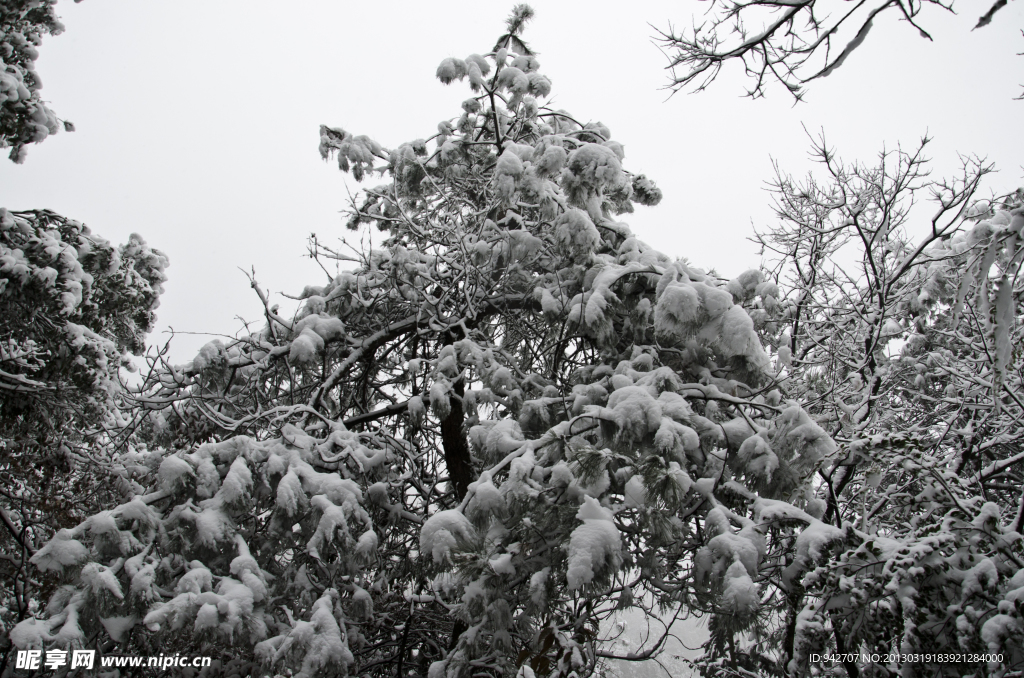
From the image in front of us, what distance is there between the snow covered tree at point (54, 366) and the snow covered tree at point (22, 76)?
0.96m

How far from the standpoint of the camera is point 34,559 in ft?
9.01

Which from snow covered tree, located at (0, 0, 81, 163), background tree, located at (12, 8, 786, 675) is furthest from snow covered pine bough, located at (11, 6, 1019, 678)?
snow covered tree, located at (0, 0, 81, 163)

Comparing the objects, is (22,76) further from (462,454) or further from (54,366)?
(462,454)

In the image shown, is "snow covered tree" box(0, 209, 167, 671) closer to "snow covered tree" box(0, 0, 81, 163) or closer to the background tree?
"snow covered tree" box(0, 0, 81, 163)

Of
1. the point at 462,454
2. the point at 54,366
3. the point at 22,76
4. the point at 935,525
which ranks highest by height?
the point at 22,76

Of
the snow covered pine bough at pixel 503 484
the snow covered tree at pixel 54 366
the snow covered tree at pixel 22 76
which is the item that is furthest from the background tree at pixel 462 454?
the snow covered tree at pixel 22 76

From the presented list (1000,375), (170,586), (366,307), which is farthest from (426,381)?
(1000,375)

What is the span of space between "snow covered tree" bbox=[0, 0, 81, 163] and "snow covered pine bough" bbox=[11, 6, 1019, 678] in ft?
12.8

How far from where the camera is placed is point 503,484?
9.49ft

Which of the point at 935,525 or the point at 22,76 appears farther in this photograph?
Answer: the point at 22,76

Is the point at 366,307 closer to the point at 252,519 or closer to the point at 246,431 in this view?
the point at 246,431

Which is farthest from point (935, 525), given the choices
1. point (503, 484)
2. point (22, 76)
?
point (22, 76)

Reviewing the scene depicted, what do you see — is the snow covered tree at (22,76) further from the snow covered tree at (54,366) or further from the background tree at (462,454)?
the background tree at (462,454)

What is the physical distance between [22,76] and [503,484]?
811 centimetres
